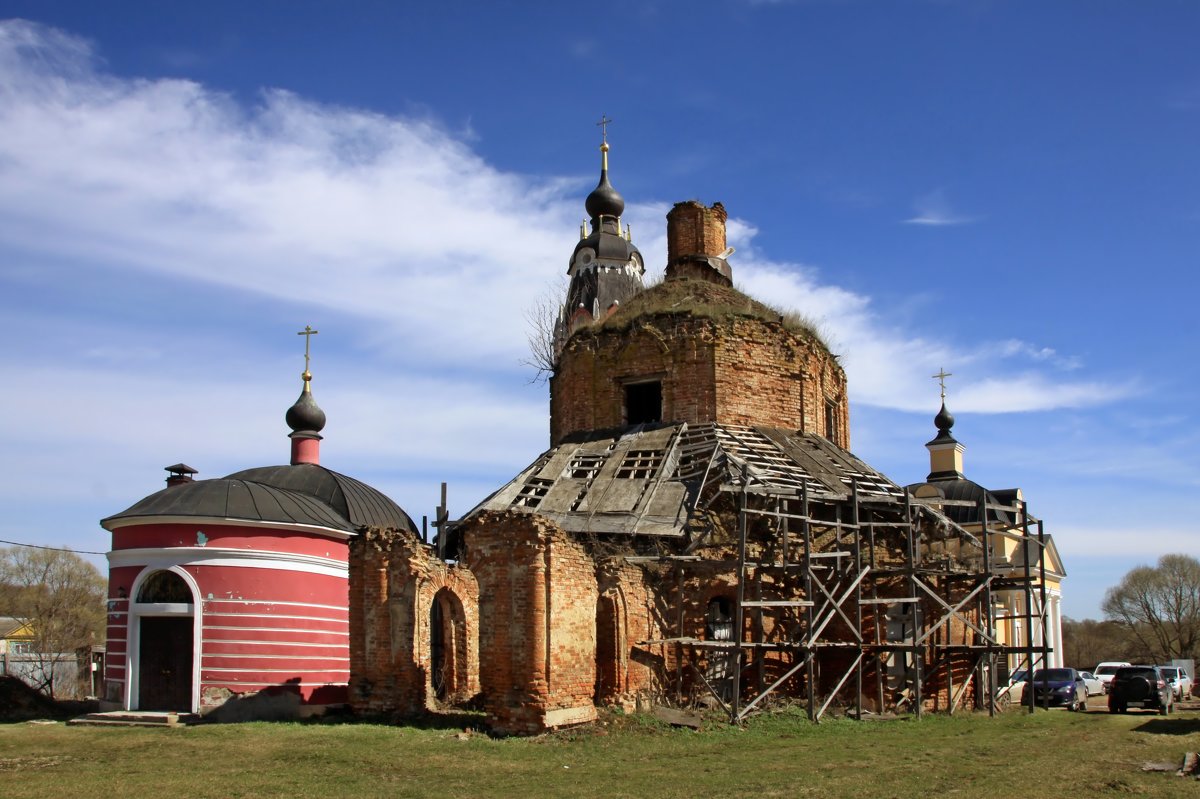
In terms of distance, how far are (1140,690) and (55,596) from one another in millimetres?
36603

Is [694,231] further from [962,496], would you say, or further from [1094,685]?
[962,496]

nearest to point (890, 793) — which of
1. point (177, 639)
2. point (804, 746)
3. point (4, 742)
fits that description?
point (804, 746)

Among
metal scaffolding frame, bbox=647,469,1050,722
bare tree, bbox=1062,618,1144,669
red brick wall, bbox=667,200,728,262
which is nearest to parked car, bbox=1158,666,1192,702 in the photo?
metal scaffolding frame, bbox=647,469,1050,722

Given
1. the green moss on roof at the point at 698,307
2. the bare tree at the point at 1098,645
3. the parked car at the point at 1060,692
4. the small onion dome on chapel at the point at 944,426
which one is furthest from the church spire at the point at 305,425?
the bare tree at the point at 1098,645

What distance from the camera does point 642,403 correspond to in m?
21.7

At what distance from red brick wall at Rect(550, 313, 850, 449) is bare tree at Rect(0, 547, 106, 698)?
77.9ft

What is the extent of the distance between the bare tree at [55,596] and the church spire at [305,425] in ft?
54.7

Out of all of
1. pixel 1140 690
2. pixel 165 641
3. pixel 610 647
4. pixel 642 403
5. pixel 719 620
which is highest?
pixel 642 403

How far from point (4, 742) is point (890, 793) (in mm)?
11157

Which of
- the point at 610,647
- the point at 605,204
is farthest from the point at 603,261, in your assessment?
the point at 610,647

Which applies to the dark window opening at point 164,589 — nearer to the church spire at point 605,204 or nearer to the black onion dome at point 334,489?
the black onion dome at point 334,489

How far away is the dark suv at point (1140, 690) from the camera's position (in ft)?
65.7

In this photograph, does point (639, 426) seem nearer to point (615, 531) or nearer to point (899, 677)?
point (615, 531)

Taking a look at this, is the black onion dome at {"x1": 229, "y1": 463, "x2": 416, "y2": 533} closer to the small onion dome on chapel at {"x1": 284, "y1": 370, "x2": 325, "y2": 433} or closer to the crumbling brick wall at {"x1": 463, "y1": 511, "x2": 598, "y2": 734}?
the small onion dome on chapel at {"x1": 284, "y1": 370, "x2": 325, "y2": 433}
